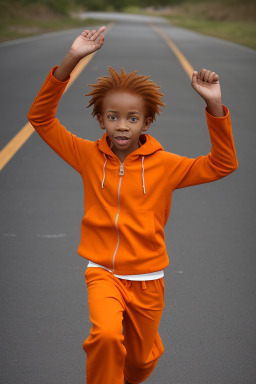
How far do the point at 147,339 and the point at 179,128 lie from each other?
6.56 m

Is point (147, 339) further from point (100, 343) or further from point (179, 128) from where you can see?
point (179, 128)

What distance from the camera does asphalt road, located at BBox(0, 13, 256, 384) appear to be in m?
3.46

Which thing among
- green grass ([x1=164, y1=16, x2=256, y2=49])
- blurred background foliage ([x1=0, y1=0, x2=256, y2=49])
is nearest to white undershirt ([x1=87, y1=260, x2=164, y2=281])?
blurred background foliage ([x1=0, y1=0, x2=256, y2=49])

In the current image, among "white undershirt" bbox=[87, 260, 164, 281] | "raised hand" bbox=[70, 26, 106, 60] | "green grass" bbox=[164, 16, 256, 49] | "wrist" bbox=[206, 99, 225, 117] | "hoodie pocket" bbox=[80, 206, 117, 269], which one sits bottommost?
"white undershirt" bbox=[87, 260, 164, 281]

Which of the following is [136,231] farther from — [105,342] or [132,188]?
[105,342]

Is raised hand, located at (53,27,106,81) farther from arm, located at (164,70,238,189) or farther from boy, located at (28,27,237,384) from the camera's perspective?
arm, located at (164,70,238,189)

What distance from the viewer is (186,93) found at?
12.2m

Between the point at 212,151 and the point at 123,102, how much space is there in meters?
0.46

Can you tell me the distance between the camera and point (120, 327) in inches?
98.6

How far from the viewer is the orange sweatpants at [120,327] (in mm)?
→ 2471

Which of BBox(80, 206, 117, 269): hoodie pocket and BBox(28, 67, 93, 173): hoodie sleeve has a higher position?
BBox(28, 67, 93, 173): hoodie sleeve

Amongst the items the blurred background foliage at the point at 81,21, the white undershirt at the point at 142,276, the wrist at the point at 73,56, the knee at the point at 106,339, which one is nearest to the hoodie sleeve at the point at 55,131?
the wrist at the point at 73,56

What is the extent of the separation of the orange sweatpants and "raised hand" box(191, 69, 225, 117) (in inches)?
32.5

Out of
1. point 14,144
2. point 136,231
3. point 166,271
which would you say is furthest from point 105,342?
point 14,144
